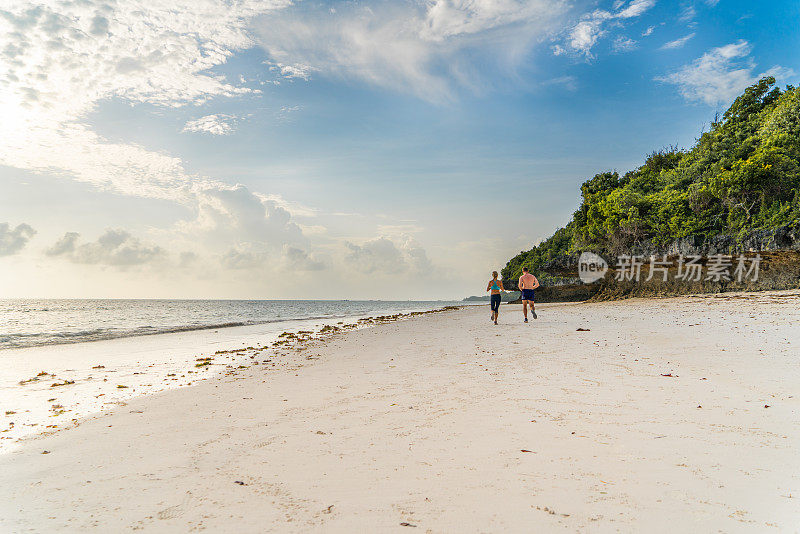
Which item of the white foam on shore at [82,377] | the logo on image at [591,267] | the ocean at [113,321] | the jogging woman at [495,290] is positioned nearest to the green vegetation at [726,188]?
the logo on image at [591,267]

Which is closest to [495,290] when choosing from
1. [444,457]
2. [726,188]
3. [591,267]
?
[444,457]

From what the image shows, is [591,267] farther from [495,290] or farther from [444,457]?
[444,457]

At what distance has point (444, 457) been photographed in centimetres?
359

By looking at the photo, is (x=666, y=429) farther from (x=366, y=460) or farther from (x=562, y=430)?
(x=366, y=460)

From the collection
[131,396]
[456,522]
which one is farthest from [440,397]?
[131,396]

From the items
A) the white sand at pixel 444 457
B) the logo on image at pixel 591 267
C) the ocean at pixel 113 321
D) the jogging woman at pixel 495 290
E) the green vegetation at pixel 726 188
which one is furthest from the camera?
the logo on image at pixel 591 267

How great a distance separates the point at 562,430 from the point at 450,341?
8375mm

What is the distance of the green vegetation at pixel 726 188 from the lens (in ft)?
92.9

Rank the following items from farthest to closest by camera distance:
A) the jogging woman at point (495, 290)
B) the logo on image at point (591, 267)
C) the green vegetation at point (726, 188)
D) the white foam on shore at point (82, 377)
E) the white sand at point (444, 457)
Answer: the logo on image at point (591, 267), the green vegetation at point (726, 188), the jogging woman at point (495, 290), the white foam on shore at point (82, 377), the white sand at point (444, 457)

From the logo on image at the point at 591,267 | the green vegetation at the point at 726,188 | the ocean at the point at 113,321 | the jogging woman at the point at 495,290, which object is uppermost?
the green vegetation at the point at 726,188

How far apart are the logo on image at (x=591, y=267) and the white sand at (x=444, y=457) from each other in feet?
135

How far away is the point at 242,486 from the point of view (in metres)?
3.20

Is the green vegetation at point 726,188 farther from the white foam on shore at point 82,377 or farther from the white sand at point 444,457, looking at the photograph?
the white foam on shore at point 82,377

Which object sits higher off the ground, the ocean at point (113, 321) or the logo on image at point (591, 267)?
the logo on image at point (591, 267)
